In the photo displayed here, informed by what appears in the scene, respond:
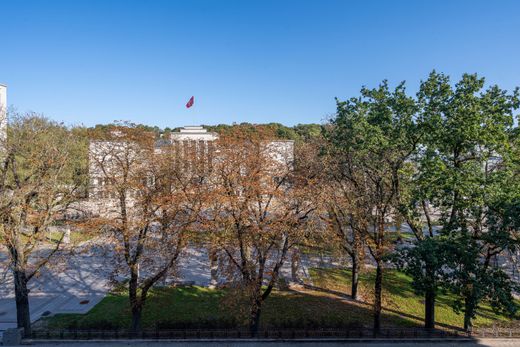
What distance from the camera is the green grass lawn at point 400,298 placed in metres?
16.8

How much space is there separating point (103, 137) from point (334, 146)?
10.9m

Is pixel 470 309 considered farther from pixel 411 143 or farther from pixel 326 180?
A: pixel 326 180

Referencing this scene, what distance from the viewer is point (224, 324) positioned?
49.0 feet

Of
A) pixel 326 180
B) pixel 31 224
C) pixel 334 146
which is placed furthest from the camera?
pixel 326 180

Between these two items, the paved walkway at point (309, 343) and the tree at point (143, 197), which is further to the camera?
the paved walkway at point (309, 343)

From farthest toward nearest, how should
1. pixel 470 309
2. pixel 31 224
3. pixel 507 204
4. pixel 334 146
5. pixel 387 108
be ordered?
pixel 334 146 < pixel 387 108 < pixel 31 224 < pixel 470 309 < pixel 507 204

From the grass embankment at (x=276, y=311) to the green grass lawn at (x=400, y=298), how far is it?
0.04 metres

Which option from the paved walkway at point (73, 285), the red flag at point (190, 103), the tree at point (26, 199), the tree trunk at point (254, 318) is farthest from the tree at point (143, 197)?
the red flag at point (190, 103)

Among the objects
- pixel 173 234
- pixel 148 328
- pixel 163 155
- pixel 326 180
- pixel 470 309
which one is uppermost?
pixel 163 155

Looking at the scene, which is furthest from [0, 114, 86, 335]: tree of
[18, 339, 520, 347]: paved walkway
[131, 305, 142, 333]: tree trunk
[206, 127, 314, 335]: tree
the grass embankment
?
[206, 127, 314, 335]: tree

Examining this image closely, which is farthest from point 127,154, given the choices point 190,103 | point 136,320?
point 190,103

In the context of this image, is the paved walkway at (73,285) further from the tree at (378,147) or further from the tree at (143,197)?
the tree at (378,147)

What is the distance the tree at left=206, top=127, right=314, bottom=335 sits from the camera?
527 inches

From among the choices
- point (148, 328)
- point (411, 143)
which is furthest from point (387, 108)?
point (148, 328)
